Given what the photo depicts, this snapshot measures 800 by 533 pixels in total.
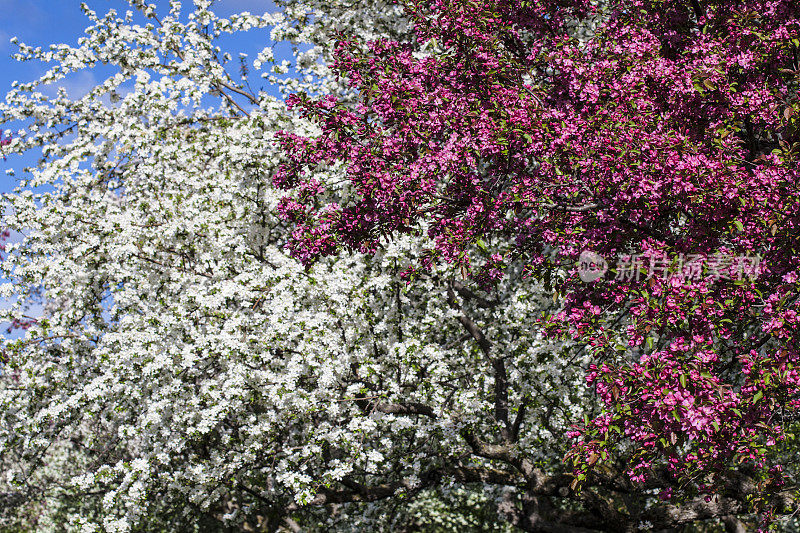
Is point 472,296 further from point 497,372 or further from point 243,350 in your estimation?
point 243,350

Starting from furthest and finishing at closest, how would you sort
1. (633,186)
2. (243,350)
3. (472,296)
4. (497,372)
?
(472,296) < (497,372) < (243,350) < (633,186)

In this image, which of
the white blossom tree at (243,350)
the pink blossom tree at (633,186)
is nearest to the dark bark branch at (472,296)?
the white blossom tree at (243,350)

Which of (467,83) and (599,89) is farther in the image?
(467,83)

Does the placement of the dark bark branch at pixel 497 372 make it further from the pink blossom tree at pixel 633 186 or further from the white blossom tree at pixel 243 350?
the pink blossom tree at pixel 633 186

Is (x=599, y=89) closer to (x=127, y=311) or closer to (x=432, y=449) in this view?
(x=432, y=449)

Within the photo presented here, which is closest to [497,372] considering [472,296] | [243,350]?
[472,296]

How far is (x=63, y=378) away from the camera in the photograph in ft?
A: 34.7

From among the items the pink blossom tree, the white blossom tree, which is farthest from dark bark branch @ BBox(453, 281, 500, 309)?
the pink blossom tree

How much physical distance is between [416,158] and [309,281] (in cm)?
295

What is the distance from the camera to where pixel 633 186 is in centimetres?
652

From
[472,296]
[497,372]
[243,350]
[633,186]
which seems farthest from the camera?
[472,296]

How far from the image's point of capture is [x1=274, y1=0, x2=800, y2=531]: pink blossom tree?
5691mm

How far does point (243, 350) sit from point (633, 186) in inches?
221

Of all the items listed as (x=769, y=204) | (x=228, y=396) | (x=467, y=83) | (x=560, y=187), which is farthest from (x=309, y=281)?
(x=769, y=204)
